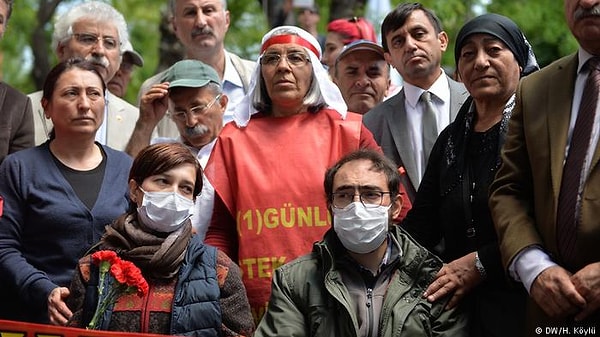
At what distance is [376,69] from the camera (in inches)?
353

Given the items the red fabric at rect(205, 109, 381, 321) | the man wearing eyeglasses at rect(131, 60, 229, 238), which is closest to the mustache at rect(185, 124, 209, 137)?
the man wearing eyeglasses at rect(131, 60, 229, 238)

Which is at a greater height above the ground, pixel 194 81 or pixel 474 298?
pixel 194 81

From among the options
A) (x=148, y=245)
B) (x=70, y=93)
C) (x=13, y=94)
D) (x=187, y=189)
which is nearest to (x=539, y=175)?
(x=187, y=189)

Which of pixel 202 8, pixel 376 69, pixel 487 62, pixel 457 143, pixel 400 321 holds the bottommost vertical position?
pixel 400 321

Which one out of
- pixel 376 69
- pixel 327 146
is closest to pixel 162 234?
pixel 327 146

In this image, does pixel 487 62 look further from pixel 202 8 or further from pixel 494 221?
pixel 202 8

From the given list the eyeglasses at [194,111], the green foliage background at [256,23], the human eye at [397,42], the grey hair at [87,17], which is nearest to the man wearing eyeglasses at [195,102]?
the eyeglasses at [194,111]

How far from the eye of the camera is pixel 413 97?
8039 mm

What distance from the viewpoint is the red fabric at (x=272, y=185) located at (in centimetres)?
719

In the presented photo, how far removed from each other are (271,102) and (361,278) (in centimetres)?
165

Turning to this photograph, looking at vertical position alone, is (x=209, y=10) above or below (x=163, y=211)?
above

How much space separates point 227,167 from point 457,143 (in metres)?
1.46

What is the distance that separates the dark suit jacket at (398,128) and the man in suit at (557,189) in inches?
57.9

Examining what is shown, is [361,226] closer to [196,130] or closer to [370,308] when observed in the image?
[370,308]
